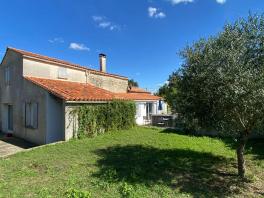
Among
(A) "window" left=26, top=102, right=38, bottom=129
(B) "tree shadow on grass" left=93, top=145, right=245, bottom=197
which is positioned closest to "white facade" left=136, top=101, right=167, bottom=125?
(A) "window" left=26, top=102, right=38, bottom=129

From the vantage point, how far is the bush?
14.9 meters

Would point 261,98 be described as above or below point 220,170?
above

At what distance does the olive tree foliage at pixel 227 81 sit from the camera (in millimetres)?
6805

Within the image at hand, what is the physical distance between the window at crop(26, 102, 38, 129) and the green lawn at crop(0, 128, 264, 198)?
3.35 metres

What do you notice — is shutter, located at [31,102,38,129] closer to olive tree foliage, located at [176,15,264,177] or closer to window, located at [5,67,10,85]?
window, located at [5,67,10,85]

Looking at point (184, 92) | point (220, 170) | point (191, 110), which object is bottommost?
point (220, 170)

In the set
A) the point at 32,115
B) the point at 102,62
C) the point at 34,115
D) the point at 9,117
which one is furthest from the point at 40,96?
the point at 102,62

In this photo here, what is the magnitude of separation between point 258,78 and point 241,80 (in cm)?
52

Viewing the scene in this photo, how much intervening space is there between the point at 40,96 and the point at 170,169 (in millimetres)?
9746

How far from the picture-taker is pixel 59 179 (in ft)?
25.4

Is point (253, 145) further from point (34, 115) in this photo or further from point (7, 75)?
point (7, 75)

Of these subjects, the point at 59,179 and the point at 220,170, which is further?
the point at 220,170

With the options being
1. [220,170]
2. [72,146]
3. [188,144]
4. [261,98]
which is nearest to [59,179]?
[72,146]

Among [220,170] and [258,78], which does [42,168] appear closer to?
[220,170]
